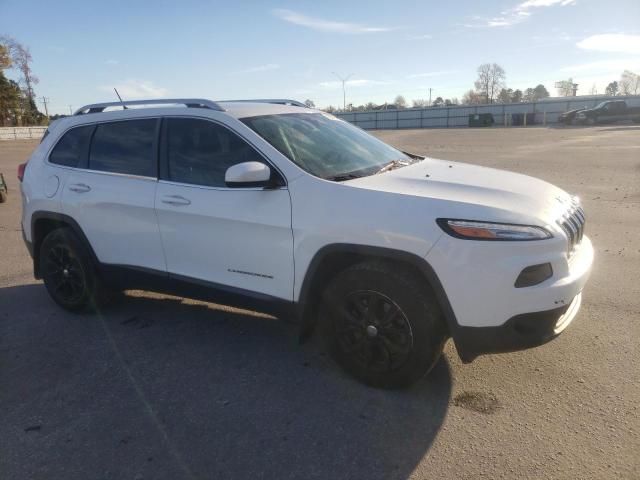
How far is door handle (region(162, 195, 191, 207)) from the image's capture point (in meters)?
3.67

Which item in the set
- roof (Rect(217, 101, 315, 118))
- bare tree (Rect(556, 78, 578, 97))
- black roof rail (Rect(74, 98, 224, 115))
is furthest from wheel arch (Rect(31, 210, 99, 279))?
bare tree (Rect(556, 78, 578, 97))

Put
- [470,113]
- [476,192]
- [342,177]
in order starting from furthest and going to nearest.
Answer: [470,113] → [342,177] → [476,192]

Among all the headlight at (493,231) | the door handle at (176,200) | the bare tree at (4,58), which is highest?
the bare tree at (4,58)

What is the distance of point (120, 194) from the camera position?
160 inches

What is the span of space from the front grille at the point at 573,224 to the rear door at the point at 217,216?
5.42ft

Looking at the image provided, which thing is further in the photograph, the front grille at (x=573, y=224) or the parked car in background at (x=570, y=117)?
the parked car in background at (x=570, y=117)

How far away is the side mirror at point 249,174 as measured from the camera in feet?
10.3

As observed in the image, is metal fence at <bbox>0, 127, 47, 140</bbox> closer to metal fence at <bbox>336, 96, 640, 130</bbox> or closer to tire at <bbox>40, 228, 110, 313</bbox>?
metal fence at <bbox>336, 96, 640, 130</bbox>

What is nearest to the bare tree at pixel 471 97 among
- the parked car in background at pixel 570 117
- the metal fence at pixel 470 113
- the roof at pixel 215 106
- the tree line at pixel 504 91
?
the tree line at pixel 504 91

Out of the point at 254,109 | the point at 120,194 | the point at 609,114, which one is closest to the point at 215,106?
the point at 254,109

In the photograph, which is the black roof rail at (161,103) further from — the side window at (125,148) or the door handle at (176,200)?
the door handle at (176,200)

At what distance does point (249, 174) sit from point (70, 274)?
8.00 feet

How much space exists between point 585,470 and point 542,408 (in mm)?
523

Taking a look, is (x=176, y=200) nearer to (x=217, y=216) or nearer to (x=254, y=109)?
(x=217, y=216)
